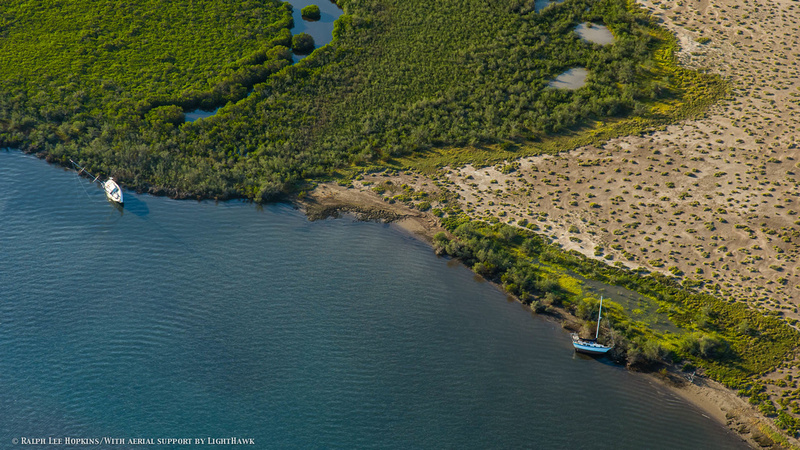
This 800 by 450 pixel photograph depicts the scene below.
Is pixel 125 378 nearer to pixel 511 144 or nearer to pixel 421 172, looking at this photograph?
pixel 421 172

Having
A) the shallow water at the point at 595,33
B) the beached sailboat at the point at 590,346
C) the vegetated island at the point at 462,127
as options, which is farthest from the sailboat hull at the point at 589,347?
the shallow water at the point at 595,33

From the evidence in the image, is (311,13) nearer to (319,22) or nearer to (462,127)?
(319,22)

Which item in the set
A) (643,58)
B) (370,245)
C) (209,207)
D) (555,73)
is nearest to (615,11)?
(643,58)

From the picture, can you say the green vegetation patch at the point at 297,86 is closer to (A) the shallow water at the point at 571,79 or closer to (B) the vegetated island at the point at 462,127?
(B) the vegetated island at the point at 462,127

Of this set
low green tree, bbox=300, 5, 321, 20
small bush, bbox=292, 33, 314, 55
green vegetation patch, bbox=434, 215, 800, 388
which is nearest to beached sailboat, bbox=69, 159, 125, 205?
small bush, bbox=292, 33, 314, 55

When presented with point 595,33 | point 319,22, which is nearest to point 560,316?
point 595,33

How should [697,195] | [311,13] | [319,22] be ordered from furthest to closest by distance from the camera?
[319,22] < [311,13] < [697,195]

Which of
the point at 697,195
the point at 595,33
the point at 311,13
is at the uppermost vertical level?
the point at 311,13
